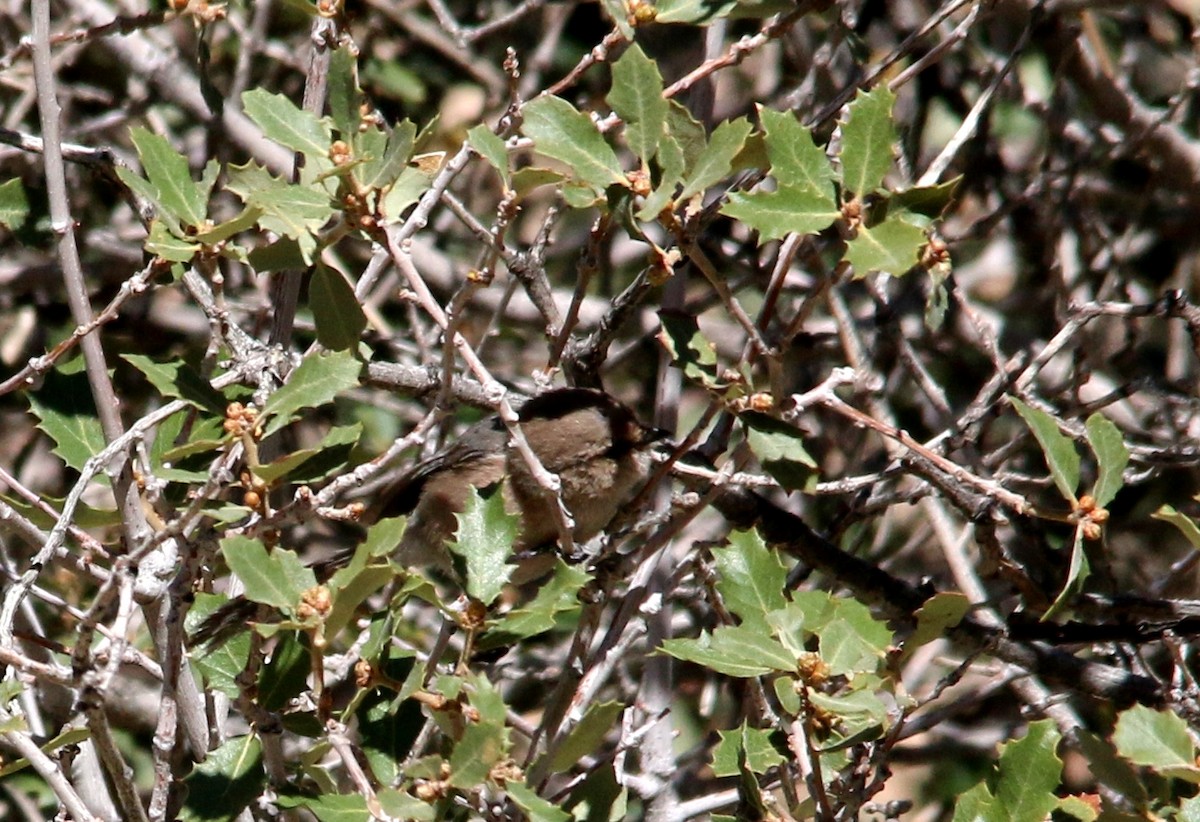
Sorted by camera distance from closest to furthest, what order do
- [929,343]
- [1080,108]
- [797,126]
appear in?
[797,126] → [929,343] → [1080,108]

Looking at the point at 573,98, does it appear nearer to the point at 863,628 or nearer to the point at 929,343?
the point at 929,343

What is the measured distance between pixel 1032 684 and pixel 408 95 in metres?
3.52

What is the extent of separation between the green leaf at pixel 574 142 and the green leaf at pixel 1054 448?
890 millimetres

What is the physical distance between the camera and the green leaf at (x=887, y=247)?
213cm

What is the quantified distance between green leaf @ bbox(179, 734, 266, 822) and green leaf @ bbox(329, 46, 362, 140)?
1.12 metres

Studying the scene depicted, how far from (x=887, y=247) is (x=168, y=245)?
131 cm

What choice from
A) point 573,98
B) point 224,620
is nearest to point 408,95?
point 573,98

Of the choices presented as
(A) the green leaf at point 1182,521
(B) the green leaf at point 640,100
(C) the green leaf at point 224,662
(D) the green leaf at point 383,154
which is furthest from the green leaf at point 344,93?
(A) the green leaf at point 1182,521

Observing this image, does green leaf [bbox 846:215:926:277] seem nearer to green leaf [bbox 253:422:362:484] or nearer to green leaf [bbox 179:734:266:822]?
green leaf [bbox 253:422:362:484]

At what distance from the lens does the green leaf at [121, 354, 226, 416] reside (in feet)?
8.06

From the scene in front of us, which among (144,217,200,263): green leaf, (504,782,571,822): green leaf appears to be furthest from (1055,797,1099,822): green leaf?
(144,217,200,263): green leaf

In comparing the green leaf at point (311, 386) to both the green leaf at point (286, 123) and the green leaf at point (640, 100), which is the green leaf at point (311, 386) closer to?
the green leaf at point (286, 123)

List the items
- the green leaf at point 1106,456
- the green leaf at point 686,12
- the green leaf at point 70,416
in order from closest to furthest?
the green leaf at point 1106,456
the green leaf at point 686,12
the green leaf at point 70,416

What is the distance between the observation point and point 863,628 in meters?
2.49
